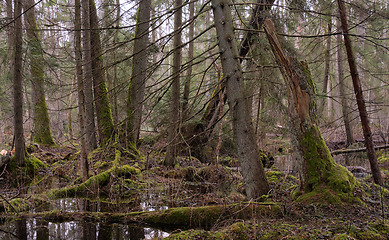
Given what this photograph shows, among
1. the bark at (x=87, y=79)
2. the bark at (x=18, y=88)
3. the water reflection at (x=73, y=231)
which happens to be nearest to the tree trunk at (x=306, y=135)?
the water reflection at (x=73, y=231)

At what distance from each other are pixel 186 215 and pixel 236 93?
215 cm

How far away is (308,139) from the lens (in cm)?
454

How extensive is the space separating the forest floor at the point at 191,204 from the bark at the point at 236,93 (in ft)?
2.16

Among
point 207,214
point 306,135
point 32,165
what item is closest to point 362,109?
point 306,135

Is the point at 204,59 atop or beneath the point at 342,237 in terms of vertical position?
atop

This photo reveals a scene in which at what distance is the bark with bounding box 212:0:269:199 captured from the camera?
15.3 feet

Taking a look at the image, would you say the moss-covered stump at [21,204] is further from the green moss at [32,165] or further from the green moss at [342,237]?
the green moss at [342,237]

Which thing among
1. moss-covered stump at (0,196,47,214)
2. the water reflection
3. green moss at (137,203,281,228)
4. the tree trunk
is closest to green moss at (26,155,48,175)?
moss-covered stump at (0,196,47,214)

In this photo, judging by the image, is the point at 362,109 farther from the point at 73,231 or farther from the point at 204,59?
the point at 73,231

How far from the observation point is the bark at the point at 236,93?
15.3 ft

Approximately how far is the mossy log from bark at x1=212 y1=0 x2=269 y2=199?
0.82m

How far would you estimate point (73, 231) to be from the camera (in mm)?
4328

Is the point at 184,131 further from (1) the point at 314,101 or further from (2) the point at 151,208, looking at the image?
(1) the point at 314,101

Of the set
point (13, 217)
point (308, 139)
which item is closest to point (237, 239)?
point (308, 139)
